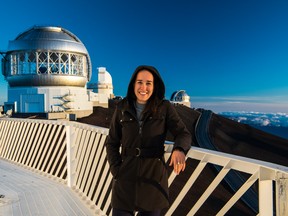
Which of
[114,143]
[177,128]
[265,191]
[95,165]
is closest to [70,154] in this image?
[95,165]

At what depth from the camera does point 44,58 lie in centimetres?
3397

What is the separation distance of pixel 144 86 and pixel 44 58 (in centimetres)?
3465

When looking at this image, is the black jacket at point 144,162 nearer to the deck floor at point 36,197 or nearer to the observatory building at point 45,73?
the deck floor at point 36,197

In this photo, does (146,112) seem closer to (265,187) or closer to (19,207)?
(265,187)

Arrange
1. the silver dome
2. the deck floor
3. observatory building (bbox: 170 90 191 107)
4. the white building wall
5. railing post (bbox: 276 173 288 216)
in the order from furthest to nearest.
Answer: observatory building (bbox: 170 90 191 107), the white building wall, the silver dome, the deck floor, railing post (bbox: 276 173 288 216)

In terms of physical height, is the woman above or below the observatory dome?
below

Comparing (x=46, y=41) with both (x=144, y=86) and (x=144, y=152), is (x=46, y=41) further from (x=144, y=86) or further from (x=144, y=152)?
(x=144, y=152)

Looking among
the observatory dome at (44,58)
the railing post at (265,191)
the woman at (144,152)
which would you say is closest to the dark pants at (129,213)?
the woman at (144,152)

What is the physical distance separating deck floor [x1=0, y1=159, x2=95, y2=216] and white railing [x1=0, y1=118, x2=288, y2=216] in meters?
0.21

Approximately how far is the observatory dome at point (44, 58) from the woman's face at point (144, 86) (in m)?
32.9

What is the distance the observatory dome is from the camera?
32.9 meters

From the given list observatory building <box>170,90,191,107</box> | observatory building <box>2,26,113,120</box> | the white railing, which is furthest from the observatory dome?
observatory building <box>170,90,191,107</box>

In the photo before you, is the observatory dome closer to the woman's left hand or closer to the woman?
the woman

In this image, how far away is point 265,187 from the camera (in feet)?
5.99
